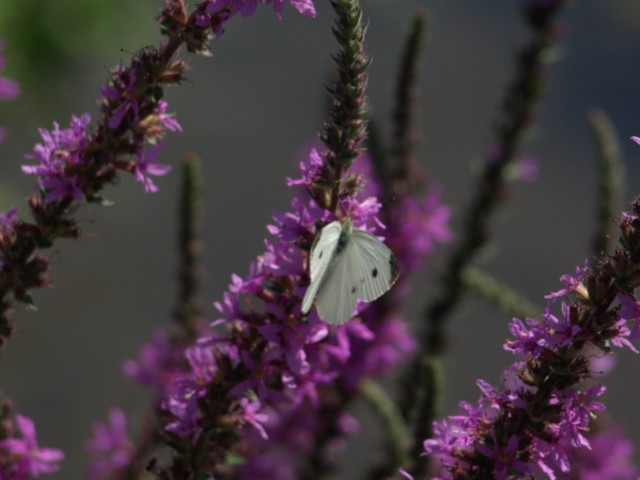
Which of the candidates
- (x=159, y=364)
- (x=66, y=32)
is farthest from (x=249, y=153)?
(x=159, y=364)

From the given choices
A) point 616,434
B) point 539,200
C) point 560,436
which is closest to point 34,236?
point 560,436

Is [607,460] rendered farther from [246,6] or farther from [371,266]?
[246,6]

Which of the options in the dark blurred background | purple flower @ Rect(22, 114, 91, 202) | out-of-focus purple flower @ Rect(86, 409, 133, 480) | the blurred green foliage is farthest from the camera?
the dark blurred background

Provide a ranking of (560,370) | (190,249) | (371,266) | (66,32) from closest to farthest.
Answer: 1. (560,370)
2. (371,266)
3. (190,249)
4. (66,32)

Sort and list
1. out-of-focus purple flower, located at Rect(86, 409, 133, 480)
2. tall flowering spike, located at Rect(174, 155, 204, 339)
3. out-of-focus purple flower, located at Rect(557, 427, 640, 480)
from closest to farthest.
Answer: tall flowering spike, located at Rect(174, 155, 204, 339), out-of-focus purple flower, located at Rect(86, 409, 133, 480), out-of-focus purple flower, located at Rect(557, 427, 640, 480)

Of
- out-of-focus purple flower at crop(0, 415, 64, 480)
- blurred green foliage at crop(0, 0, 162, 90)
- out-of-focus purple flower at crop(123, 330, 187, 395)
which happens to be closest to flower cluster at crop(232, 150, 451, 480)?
out-of-focus purple flower at crop(123, 330, 187, 395)

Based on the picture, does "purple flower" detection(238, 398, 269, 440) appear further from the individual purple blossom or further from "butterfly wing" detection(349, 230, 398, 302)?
the individual purple blossom

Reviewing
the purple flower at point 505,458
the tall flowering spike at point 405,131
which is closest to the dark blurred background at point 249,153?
the tall flowering spike at point 405,131

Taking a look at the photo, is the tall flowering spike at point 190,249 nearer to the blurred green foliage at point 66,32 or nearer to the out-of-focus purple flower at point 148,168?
the out-of-focus purple flower at point 148,168

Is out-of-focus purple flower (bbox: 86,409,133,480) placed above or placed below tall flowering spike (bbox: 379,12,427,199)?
below
